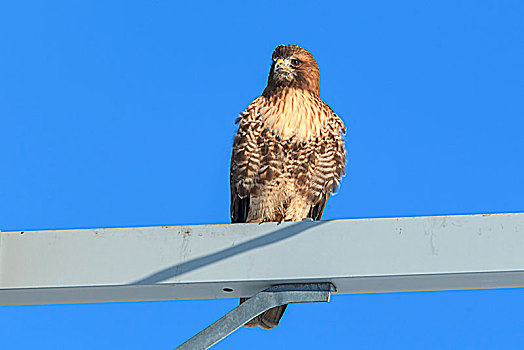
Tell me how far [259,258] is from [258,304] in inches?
4.4

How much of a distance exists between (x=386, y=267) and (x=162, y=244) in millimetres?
556

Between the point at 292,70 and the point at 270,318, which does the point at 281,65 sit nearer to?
the point at 292,70

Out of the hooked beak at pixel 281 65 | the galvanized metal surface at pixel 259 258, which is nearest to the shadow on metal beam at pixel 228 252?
the galvanized metal surface at pixel 259 258

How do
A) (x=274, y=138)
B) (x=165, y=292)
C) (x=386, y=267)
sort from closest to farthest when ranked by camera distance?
(x=386, y=267), (x=165, y=292), (x=274, y=138)

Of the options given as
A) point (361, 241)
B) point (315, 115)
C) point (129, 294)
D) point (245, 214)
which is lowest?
point (129, 294)

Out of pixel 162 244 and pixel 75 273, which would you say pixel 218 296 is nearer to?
pixel 162 244

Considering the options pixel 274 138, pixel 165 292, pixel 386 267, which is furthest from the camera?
pixel 274 138

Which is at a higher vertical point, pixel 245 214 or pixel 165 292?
pixel 245 214

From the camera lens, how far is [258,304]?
74.7 inches

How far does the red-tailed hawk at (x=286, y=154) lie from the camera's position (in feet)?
14.1

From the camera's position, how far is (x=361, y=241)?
190 centimetres

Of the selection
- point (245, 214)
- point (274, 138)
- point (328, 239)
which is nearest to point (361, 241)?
point (328, 239)

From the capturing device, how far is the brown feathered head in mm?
4586

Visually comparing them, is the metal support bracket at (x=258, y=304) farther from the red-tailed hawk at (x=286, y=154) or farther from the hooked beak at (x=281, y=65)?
the hooked beak at (x=281, y=65)
